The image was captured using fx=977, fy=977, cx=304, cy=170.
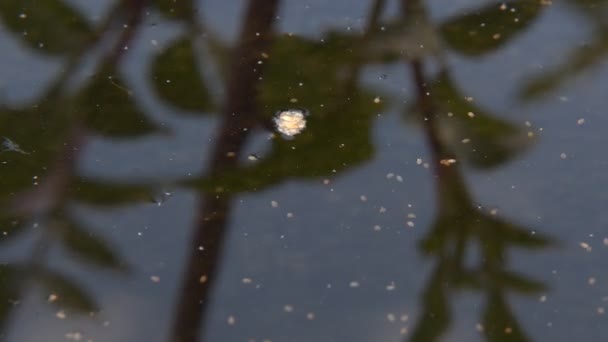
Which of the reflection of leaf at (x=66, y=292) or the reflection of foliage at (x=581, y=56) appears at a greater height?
the reflection of leaf at (x=66, y=292)

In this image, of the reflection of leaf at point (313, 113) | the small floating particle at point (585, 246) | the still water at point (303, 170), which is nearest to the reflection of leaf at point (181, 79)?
the still water at point (303, 170)

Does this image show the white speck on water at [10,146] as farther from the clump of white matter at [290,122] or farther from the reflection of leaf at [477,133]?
the reflection of leaf at [477,133]

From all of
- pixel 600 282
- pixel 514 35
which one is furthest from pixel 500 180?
pixel 514 35

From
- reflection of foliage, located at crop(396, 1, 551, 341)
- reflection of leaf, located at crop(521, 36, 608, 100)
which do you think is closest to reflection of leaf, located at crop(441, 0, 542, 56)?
reflection of foliage, located at crop(396, 1, 551, 341)

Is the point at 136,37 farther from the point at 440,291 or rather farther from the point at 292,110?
the point at 440,291

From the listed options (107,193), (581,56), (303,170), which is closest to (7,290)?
(107,193)

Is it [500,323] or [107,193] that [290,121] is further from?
[500,323]

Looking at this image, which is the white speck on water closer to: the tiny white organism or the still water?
the still water
